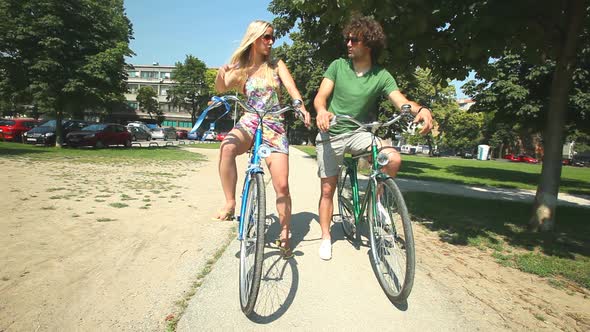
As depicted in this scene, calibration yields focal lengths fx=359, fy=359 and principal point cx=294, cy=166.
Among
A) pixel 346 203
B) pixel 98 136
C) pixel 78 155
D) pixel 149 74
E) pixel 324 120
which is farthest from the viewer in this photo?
pixel 149 74

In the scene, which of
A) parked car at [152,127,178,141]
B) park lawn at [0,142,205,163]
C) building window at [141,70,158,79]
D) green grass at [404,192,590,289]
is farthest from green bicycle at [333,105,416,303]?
building window at [141,70,158,79]

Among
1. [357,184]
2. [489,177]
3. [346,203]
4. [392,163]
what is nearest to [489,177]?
[489,177]

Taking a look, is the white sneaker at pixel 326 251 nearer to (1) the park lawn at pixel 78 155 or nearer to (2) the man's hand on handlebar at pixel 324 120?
(2) the man's hand on handlebar at pixel 324 120

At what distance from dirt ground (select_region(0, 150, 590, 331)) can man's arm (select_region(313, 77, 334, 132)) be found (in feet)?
5.70

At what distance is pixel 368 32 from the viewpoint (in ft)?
10.8

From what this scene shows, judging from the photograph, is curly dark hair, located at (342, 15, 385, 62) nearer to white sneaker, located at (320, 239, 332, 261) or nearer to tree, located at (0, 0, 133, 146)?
white sneaker, located at (320, 239, 332, 261)

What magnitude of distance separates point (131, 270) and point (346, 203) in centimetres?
236

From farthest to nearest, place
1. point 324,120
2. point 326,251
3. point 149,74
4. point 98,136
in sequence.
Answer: point 149,74
point 98,136
point 326,251
point 324,120

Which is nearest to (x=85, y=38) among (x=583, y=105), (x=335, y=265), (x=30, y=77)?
(x=30, y=77)

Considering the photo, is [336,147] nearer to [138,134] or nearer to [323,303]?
[323,303]

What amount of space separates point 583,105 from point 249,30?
64.1ft

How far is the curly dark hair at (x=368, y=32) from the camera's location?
329cm

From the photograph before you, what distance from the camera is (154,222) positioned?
5066mm

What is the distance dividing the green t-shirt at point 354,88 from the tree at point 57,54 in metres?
19.1
